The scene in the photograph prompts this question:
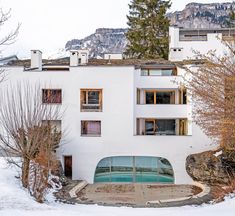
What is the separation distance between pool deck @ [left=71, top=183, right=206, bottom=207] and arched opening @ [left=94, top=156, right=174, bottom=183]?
990mm

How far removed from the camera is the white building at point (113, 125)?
102 ft

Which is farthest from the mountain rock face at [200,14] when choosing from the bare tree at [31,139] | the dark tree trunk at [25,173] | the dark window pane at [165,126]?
the dark tree trunk at [25,173]

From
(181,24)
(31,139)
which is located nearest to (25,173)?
(31,139)

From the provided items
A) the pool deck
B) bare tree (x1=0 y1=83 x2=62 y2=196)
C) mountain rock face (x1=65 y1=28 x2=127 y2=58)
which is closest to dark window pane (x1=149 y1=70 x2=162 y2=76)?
the pool deck

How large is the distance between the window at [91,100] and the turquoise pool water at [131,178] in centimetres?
522

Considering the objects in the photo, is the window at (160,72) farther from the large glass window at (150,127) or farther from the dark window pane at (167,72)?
the large glass window at (150,127)

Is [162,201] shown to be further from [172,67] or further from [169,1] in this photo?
[169,1]

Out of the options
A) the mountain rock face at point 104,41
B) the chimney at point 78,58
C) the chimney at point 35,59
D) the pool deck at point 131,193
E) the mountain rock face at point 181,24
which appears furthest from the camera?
the mountain rock face at point 104,41

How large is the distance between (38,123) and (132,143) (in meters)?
10.4

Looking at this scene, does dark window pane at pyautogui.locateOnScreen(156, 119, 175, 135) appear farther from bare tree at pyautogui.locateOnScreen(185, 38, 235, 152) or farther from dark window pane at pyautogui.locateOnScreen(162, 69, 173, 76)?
bare tree at pyautogui.locateOnScreen(185, 38, 235, 152)

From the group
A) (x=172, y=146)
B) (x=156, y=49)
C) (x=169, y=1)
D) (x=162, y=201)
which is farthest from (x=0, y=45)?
(x=169, y=1)

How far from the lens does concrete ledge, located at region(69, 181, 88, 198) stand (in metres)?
24.2

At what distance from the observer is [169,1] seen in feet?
185

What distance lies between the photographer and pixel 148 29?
55312 mm
